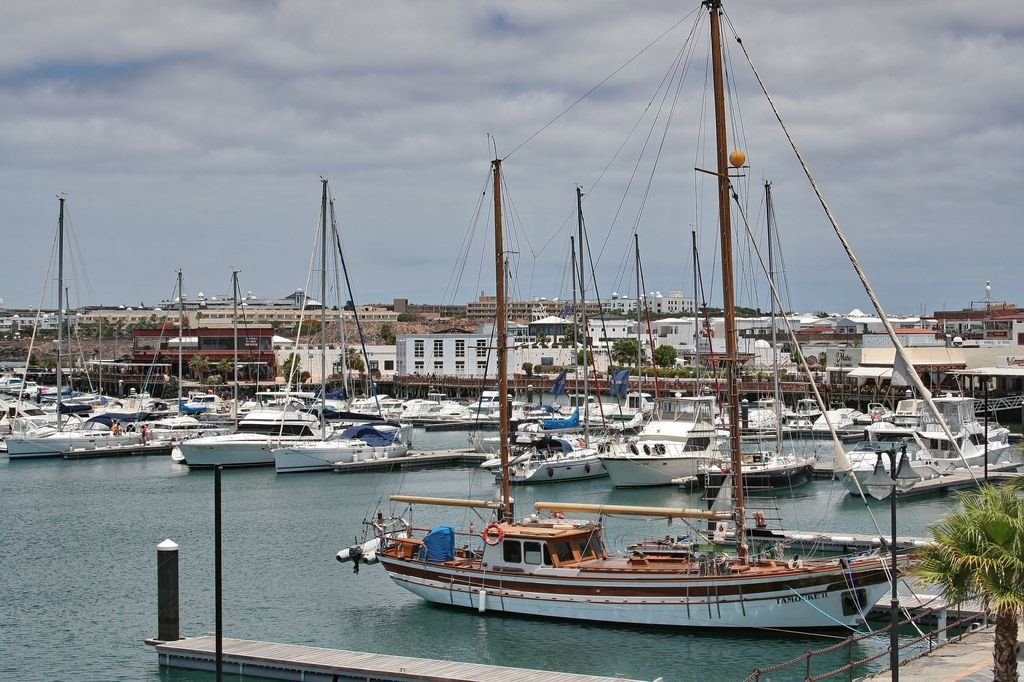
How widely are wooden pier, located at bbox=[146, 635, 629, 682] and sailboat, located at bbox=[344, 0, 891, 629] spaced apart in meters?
5.32

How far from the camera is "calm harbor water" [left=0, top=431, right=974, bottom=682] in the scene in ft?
97.3

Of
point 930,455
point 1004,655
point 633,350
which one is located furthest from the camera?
point 633,350

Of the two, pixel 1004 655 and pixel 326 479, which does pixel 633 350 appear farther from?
pixel 1004 655

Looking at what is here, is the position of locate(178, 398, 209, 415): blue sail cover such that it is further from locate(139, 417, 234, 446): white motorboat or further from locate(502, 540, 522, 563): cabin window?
locate(502, 540, 522, 563): cabin window

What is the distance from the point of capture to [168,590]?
96.0 ft

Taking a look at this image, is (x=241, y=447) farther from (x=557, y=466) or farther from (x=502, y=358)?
(x=502, y=358)

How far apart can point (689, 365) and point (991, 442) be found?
323ft

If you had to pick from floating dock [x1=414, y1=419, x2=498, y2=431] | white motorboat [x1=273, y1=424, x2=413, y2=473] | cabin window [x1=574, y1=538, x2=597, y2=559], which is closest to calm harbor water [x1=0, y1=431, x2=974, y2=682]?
white motorboat [x1=273, y1=424, x2=413, y2=473]

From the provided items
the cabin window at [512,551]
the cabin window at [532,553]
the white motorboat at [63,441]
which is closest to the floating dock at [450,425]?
the white motorboat at [63,441]

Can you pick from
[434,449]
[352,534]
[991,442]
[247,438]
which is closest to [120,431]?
[247,438]

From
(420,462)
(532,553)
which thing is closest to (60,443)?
(420,462)

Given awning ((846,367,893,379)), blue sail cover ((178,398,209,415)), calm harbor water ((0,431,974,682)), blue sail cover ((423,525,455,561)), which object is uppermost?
awning ((846,367,893,379))

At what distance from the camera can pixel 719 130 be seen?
3122 cm

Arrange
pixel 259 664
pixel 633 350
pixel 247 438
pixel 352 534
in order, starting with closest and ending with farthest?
pixel 259 664, pixel 352 534, pixel 247 438, pixel 633 350
